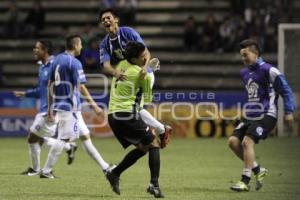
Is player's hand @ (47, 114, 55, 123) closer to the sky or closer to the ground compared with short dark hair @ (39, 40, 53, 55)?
closer to the ground

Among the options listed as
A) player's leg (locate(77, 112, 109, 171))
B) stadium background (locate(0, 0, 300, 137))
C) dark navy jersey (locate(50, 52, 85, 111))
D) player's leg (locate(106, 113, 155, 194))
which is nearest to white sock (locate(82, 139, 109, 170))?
player's leg (locate(77, 112, 109, 171))

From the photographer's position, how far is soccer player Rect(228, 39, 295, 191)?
39.7 feet

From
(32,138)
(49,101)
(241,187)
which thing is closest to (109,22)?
(49,101)

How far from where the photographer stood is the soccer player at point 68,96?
13.5m

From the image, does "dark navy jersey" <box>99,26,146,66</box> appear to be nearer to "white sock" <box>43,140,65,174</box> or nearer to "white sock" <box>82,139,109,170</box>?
"white sock" <box>82,139,109,170</box>

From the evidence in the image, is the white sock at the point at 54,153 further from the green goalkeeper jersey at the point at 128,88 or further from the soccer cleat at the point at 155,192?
the soccer cleat at the point at 155,192

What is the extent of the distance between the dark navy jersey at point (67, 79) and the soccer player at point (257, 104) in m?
2.56

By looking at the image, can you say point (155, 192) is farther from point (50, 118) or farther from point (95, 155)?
point (50, 118)

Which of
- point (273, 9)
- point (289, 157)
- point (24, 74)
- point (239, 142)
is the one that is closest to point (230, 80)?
point (273, 9)

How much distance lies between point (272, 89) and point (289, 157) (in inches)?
234

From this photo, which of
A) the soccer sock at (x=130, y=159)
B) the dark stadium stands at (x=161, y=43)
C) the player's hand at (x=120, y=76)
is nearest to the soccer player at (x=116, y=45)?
the soccer sock at (x=130, y=159)

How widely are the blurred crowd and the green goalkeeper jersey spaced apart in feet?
50.6

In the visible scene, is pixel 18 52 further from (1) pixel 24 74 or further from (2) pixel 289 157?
(2) pixel 289 157

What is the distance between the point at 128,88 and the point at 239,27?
16467 millimetres
